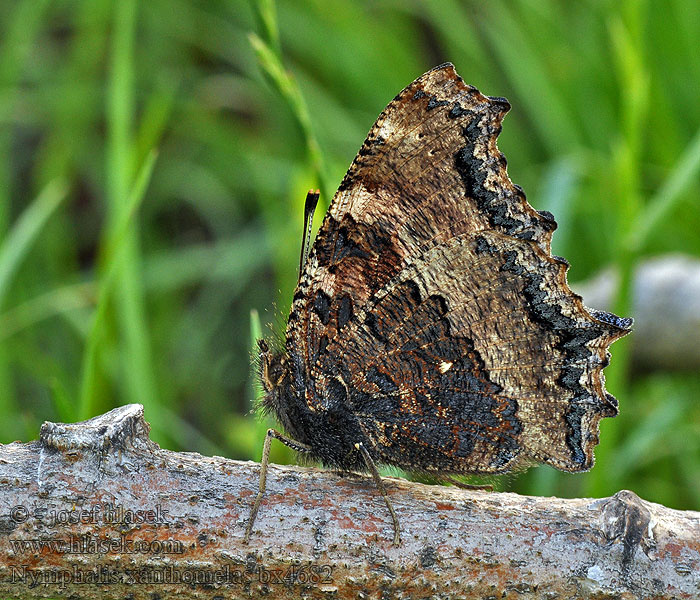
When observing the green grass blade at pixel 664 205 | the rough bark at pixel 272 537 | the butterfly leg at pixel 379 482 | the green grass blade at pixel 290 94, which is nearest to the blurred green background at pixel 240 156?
the green grass blade at pixel 664 205

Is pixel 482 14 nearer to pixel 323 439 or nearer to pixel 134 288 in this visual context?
pixel 134 288

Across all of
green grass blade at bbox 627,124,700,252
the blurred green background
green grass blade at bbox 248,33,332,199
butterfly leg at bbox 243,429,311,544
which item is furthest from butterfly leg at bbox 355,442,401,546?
the blurred green background

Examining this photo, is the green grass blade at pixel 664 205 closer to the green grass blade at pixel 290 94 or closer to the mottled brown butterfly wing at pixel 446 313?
the mottled brown butterfly wing at pixel 446 313

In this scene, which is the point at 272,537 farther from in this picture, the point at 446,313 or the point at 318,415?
the point at 446,313

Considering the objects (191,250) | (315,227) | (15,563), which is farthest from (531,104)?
(15,563)

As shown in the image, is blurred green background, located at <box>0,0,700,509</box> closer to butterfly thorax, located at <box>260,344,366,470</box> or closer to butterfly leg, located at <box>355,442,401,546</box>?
butterfly thorax, located at <box>260,344,366,470</box>

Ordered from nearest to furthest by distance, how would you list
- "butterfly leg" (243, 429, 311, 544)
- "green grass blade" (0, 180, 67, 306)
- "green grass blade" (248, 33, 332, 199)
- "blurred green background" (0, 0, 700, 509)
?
"butterfly leg" (243, 429, 311, 544)
"green grass blade" (248, 33, 332, 199)
"green grass blade" (0, 180, 67, 306)
"blurred green background" (0, 0, 700, 509)
